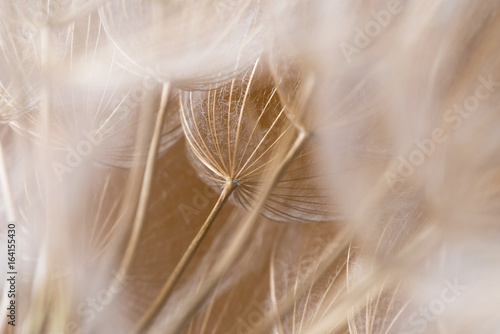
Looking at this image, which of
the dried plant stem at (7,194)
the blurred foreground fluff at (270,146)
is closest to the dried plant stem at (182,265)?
the blurred foreground fluff at (270,146)

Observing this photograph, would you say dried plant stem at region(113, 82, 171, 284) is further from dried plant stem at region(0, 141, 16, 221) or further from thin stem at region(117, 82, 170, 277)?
dried plant stem at region(0, 141, 16, 221)

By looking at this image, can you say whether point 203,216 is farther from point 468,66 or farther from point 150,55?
point 468,66

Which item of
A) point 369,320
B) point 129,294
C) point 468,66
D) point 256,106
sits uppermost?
point 468,66

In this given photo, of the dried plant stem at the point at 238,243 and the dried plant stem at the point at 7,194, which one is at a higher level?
the dried plant stem at the point at 238,243

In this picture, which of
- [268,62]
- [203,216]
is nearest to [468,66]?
[268,62]

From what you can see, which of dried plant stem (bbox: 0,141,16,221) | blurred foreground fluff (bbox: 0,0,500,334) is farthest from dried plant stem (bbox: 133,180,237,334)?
dried plant stem (bbox: 0,141,16,221)

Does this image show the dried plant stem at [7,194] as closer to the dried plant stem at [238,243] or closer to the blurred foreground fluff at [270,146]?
the blurred foreground fluff at [270,146]

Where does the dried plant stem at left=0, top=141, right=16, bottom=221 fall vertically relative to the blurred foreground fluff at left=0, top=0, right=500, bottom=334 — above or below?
below
